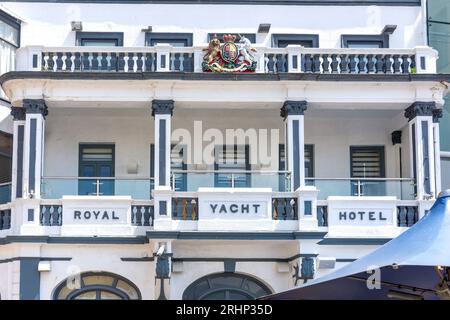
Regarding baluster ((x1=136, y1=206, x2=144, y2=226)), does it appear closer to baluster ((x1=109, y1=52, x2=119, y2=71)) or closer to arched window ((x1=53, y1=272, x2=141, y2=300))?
arched window ((x1=53, y1=272, x2=141, y2=300))

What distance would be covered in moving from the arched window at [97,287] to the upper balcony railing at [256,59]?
5.15 meters

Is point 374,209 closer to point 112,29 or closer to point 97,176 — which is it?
point 97,176

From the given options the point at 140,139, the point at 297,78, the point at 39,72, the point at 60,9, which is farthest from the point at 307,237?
the point at 60,9

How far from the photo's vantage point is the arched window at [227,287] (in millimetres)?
20391

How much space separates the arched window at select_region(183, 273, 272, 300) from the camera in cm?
2039

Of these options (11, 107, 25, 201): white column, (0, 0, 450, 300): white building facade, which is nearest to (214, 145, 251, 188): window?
(0, 0, 450, 300): white building facade

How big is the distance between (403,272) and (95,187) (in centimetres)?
1178

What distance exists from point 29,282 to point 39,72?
16.7ft

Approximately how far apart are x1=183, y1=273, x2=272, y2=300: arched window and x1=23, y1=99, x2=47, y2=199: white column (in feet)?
14.7

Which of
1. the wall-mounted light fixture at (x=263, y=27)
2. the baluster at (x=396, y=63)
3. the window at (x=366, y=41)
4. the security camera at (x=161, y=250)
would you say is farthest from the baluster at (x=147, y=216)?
the window at (x=366, y=41)

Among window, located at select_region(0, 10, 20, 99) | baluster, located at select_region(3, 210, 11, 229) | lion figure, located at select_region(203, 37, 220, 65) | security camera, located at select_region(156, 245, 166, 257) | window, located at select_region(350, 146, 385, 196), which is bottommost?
security camera, located at select_region(156, 245, 166, 257)

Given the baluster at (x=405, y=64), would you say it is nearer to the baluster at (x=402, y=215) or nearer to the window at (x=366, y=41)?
the window at (x=366, y=41)

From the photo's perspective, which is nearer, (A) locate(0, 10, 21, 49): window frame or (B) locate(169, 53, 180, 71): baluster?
(B) locate(169, 53, 180, 71): baluster

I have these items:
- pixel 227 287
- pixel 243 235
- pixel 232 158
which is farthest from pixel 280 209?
pixel 232 158
